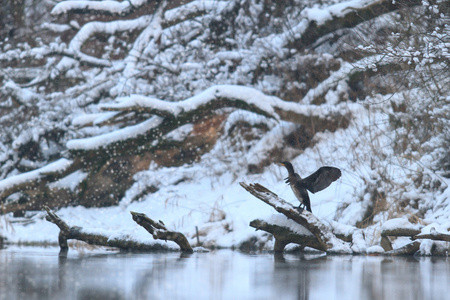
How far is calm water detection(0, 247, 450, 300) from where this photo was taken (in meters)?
Result: 4.23

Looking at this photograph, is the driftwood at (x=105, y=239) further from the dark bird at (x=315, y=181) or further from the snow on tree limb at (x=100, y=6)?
the snow on tree limb at (x=100, y=6)

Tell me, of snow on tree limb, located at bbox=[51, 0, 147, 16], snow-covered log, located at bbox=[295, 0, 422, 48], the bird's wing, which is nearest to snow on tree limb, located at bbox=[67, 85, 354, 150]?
snow-covered log, located at bbox=[295, 0, 422, 48]

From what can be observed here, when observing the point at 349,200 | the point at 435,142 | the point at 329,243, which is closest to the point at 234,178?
the point at 349,200

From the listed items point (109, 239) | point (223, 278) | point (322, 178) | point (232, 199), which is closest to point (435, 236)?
point (322, 178)

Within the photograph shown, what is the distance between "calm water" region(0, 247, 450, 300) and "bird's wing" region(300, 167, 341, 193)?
0.95 m

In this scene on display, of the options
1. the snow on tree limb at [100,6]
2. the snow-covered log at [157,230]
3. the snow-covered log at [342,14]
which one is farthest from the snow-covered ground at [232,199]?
the snow on tree limb at [100,6]

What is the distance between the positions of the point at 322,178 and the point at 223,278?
2872 mm

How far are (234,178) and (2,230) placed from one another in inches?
202

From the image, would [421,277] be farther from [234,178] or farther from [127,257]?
[234,178]

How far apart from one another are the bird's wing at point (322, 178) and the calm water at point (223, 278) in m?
0.95

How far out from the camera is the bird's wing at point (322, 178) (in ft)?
25.4

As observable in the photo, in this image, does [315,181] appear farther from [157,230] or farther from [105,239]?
[105,239]

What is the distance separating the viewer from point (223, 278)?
530 cm

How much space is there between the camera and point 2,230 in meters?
12.3
